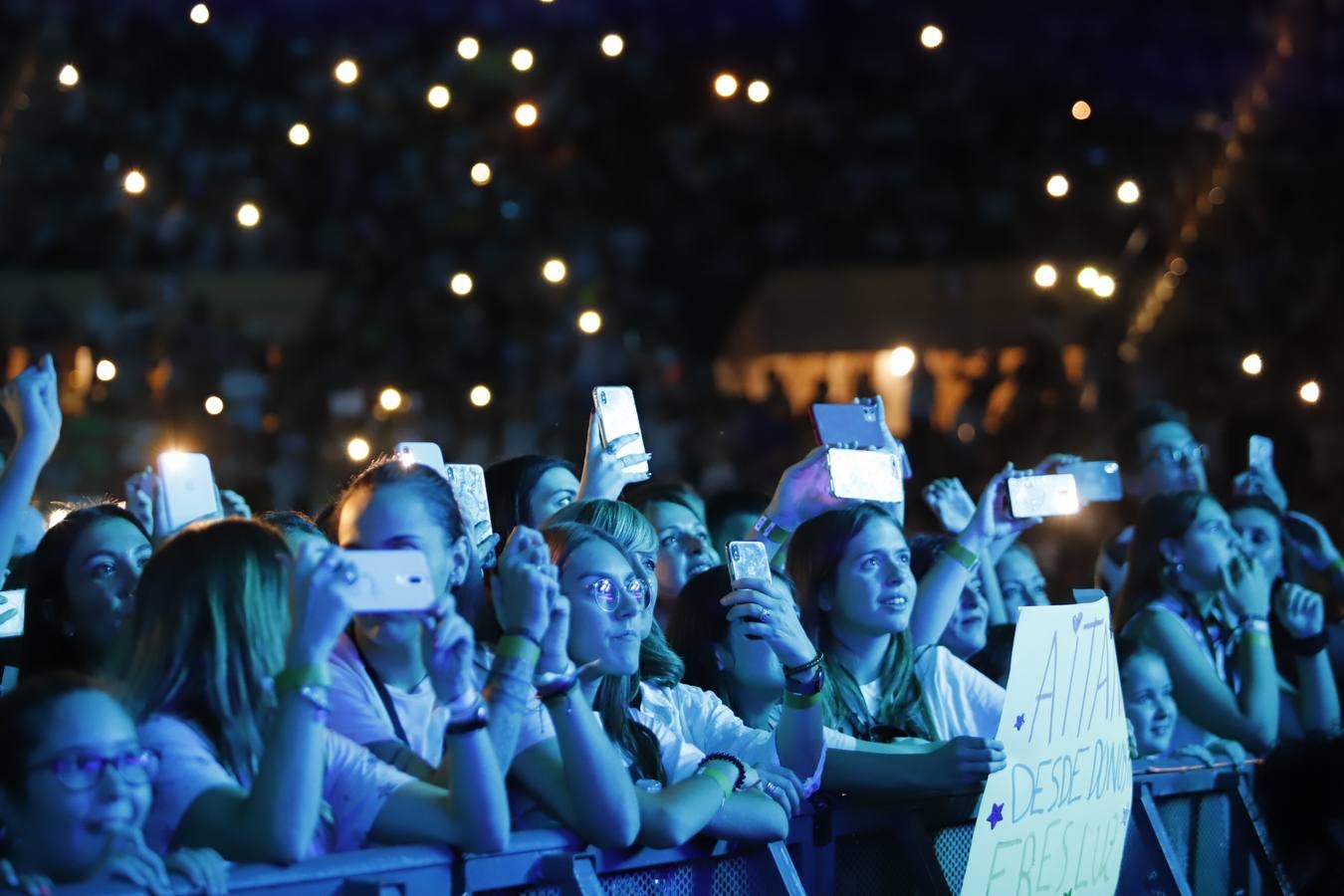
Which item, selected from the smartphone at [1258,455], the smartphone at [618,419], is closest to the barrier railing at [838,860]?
the smartphone at [618,419]

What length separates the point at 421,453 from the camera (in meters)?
4.18

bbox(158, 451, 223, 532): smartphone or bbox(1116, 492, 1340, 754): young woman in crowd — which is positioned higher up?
bbox(158, 451, 223, 532): smartphone

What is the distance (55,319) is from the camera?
10.9m

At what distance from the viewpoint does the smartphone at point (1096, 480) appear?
5.63 metres

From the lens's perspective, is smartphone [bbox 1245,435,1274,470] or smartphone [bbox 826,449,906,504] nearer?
smartphone [bbox 826,449,906,504]

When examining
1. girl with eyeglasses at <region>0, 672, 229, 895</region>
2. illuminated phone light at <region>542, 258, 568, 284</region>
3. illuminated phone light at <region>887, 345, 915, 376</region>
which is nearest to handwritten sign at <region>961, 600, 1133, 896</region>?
girl with eyeglasses at <region>0, 672, 229, 895</region>

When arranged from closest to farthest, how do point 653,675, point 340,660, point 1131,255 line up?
point 340,660 < point 653,675 < point 1131,255

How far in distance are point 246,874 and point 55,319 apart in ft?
29.2

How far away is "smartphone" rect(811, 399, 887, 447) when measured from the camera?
5102 millimetres

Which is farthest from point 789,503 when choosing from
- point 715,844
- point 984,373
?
point 984,373

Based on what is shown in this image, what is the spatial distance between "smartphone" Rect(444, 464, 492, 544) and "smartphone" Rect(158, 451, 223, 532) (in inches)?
23.8

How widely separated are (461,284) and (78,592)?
7.24 metres

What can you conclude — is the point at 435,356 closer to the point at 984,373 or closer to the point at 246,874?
the point at 984,373

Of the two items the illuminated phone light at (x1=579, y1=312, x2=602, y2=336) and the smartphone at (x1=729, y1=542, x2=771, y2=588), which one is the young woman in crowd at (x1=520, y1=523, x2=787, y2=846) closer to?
the smartphone at (x1=729, y1=542, x2=771, y2=588)
